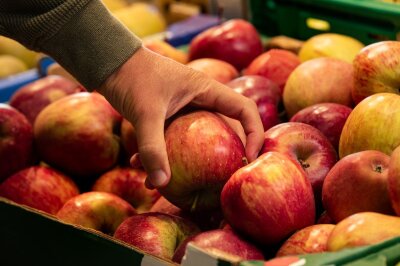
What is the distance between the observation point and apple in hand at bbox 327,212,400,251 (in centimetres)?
82

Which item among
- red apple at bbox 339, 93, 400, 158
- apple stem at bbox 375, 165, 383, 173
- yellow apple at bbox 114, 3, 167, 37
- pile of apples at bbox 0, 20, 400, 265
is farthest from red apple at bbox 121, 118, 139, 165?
yellow apple at bbox 114, 3, 167, 37

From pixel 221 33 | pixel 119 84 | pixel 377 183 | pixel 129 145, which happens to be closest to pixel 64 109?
pixel 129 145

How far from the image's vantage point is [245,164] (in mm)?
1082

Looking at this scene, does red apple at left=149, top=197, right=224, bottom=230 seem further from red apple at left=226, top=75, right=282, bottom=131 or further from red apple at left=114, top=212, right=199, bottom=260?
red apple at left=226, top=75, right=282, bottom=131

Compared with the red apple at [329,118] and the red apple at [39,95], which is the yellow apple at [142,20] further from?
the red apple at [329,118]

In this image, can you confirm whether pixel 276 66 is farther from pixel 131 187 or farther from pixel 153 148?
pixel 153 148

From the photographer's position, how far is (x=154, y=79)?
109cm

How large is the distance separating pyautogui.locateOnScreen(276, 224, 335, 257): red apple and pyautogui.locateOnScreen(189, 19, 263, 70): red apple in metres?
0.89

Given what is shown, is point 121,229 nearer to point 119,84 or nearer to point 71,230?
point 71,230

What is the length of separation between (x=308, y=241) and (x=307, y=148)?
0.85 feet

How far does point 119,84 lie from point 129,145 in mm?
320

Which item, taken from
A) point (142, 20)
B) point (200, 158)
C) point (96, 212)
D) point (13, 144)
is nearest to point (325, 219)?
point (200, 158)

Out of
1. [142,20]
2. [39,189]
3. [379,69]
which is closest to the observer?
[379,69]

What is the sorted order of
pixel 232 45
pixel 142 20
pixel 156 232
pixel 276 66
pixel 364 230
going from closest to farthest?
pixel 364 230 < pixel 156 232 < pixel 276 66 < pixel 232 45 < pixel 142 20
